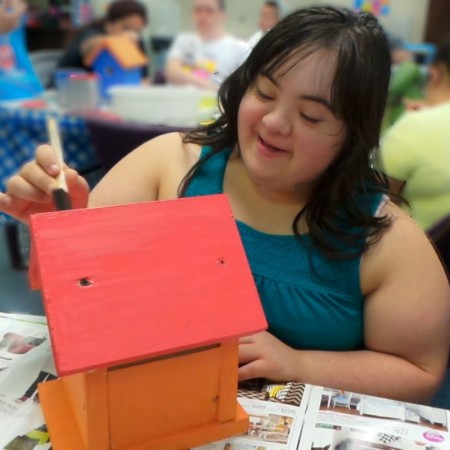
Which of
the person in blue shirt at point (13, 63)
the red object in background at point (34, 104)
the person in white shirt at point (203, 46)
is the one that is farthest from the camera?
the person in white shirt at point (203, 46)

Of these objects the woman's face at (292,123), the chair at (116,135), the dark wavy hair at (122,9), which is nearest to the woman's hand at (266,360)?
the woman's face at (292,123)

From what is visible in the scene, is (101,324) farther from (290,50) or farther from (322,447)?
(290,50)

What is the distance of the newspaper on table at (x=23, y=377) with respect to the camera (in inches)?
26.5

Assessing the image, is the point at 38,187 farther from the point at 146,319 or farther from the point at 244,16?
the point at 244,16

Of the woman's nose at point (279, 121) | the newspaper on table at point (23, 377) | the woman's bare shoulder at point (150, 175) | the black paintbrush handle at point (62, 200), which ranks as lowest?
the newspaper on table at point (23, 377)

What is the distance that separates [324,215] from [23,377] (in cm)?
51

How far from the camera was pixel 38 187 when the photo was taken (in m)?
0.83

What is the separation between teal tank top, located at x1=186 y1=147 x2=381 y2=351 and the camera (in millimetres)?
930

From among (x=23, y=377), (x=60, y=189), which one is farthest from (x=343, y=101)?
(x=23, y=377)

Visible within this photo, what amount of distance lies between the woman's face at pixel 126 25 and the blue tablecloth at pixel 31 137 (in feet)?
4.55

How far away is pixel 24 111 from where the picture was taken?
2430 mm

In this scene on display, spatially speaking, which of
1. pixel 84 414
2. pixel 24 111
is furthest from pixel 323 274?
pixel 24 111

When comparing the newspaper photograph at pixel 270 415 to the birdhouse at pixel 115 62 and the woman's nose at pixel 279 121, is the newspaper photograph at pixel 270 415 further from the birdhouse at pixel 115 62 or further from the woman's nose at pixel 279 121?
the birdhouse at pixel 115 62

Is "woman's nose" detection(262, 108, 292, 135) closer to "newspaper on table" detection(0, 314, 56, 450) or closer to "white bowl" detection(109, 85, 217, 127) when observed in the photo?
"newspaper on table" detection(0, 314, 56, 450)
